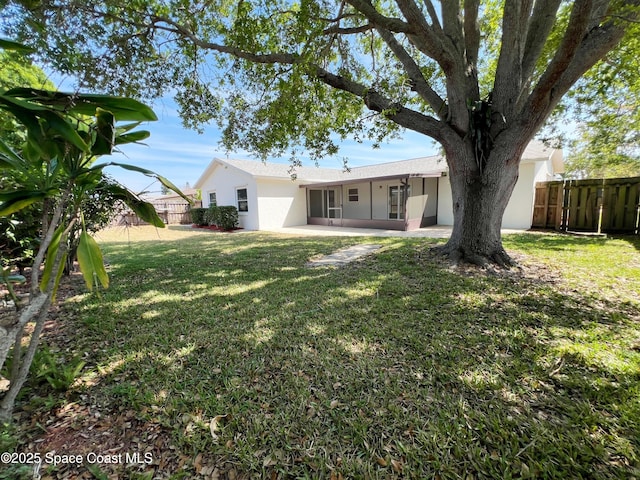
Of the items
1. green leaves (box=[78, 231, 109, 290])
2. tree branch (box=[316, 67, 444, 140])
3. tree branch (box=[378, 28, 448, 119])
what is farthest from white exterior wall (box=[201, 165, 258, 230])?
green leaves (box=[78, 231, 109, 290])

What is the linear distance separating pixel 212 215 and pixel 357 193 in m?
8.54

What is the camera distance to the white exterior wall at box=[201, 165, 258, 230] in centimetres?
1483

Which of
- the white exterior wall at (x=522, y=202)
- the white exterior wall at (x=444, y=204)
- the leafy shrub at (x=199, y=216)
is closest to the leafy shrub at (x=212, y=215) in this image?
the leafy shrub at (x=199, y=216)

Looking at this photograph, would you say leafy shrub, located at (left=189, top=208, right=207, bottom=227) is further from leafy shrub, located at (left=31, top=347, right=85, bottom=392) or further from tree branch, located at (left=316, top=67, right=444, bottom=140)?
leafy shrub, located at (left=31, top=347, right=85, bottom=392)

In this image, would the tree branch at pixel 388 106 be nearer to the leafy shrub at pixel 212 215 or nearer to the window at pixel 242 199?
the window at pixel 242 199

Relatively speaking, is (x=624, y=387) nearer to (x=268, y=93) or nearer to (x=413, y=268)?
(x=413, y=268)

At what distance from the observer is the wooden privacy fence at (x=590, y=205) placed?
827 centimetres

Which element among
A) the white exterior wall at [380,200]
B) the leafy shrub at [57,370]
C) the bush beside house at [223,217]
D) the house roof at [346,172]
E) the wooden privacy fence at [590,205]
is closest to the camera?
the leafy shrub at [57,370]

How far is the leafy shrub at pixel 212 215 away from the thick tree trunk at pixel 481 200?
13.0m

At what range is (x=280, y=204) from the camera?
15539 mm

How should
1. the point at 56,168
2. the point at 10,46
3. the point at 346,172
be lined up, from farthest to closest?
the point at 346,172 < the point at 56,168 < the point at 10,46

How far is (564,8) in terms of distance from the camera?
20.2 feet

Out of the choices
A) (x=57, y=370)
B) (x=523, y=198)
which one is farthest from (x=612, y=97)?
(x=57, y=370)

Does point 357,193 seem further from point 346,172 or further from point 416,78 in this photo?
point 416,78
